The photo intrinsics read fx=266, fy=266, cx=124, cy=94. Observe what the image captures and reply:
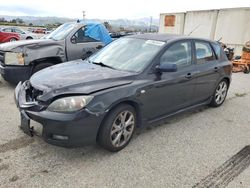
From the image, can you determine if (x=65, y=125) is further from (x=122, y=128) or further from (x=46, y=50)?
(x=46, y=50)

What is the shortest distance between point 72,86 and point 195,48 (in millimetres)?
2511

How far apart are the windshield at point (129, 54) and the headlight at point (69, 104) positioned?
1.05 metres

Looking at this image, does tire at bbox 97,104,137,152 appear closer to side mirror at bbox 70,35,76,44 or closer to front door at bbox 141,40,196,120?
front door at bbox 141,40,196,120

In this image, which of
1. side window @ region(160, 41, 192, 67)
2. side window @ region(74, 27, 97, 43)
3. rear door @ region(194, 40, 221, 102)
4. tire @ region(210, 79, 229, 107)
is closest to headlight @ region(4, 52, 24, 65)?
side window @ region(74, 27, 97, 43)

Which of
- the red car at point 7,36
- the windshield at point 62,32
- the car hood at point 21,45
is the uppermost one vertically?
the windshield at point 62,32

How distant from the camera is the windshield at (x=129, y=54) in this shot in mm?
3908

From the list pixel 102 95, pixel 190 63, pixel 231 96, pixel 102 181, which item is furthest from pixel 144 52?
pixel 231 96

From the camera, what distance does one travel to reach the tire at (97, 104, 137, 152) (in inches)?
129

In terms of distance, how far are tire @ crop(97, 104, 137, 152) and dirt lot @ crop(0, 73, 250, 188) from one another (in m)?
0.13

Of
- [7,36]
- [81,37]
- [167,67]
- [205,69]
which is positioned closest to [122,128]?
[167,67]

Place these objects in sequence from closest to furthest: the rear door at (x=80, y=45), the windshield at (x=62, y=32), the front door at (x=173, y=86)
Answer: the front door at (x=173, y=86)
the rear door at (x=80, y=45)
the windshield at (x=62, y=32)

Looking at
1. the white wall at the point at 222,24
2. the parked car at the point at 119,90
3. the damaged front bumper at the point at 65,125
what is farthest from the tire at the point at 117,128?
the white wall at the point at 222,24

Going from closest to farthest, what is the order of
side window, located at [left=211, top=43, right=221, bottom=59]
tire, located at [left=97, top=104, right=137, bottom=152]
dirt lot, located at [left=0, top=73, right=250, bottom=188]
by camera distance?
1. dirt lot, located at [left=0, top=73, right=250, bottom=188]
2. tire, located at [left=97, top=104, right=137, bottom=152]
3. side window, located at [left=211, top=43, right=221, bottom=59]

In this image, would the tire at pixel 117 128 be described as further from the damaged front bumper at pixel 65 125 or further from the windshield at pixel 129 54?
the windshield at pixel 129 54
